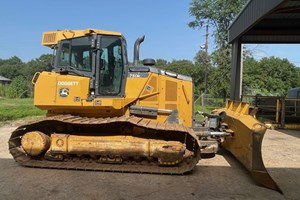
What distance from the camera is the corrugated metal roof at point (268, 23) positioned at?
1275 centimetres

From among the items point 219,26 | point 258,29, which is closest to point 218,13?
point 219,26

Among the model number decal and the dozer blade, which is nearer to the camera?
the dozer blade

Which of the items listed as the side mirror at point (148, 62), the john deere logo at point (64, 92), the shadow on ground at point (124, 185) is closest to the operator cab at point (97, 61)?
the john deere logo at point (64, 92)

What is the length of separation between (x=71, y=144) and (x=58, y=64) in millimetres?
1876

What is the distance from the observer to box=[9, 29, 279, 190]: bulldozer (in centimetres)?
690

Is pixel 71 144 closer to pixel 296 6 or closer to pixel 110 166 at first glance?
pixel 110 166

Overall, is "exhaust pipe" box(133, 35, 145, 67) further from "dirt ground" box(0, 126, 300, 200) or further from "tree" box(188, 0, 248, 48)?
"tree" box(188, 0, 248, 48)

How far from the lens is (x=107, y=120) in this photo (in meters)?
6.98

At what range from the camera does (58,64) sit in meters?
7.68

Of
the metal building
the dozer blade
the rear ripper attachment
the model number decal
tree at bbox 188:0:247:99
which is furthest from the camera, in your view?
tree at bbox 188:0:247:99

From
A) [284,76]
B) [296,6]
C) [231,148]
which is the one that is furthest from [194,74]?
[231,148]

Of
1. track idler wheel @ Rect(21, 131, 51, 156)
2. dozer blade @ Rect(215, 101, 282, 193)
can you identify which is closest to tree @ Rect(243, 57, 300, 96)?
dozer blade @ Rect(215, 101, 282, 193)

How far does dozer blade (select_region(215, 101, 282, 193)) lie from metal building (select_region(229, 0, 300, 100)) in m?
6.41

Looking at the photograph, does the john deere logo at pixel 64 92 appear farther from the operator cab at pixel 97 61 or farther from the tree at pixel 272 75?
the tree at pixel 272 75
